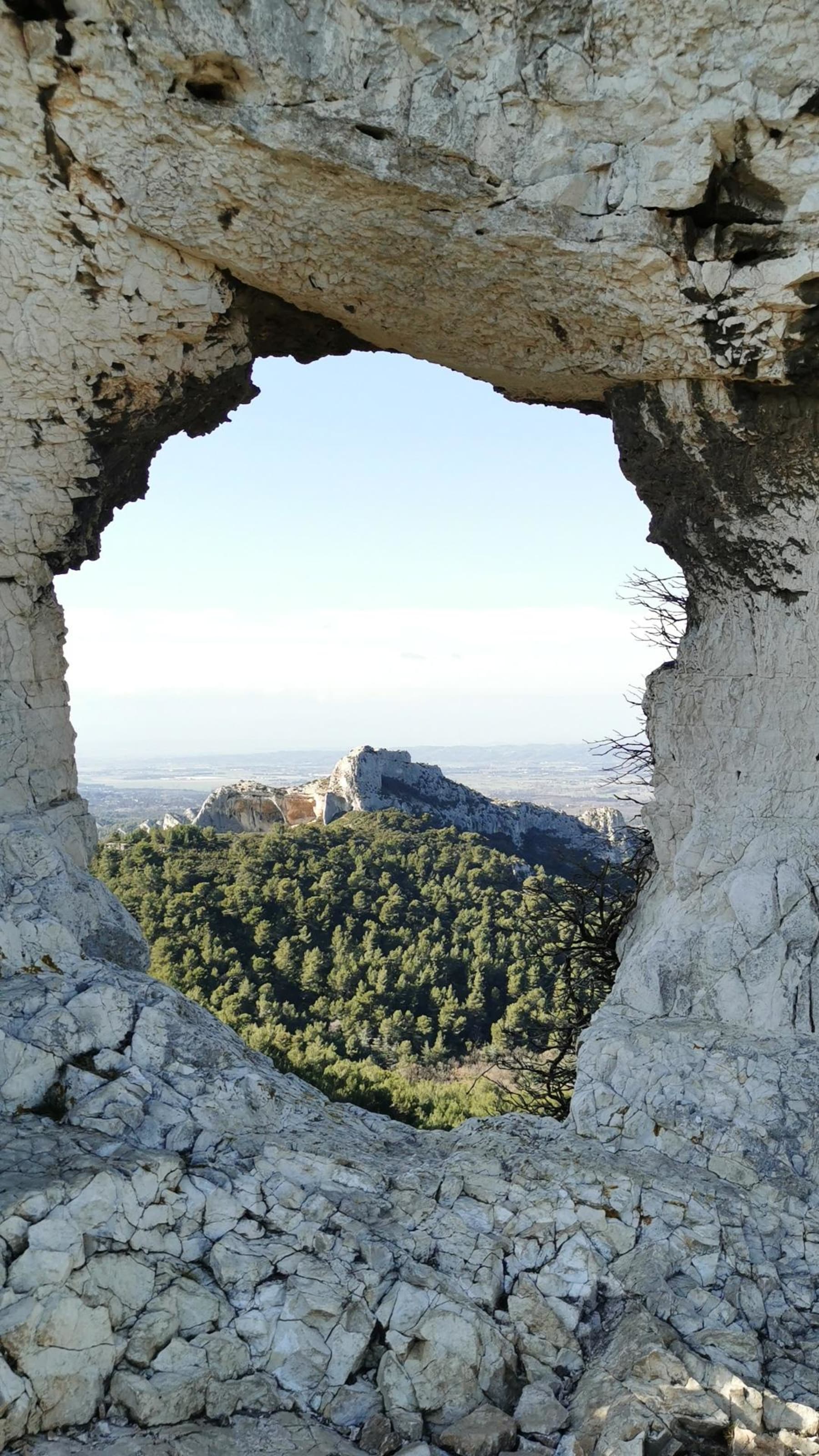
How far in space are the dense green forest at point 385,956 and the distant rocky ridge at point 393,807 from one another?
4153 millimetres

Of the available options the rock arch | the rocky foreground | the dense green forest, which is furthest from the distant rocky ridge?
the rocky foreground

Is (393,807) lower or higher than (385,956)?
higher

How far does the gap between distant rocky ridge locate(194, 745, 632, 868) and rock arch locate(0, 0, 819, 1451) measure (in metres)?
18.3

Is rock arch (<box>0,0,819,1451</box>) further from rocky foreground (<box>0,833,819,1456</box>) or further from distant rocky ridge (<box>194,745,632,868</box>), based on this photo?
distant rocky ridge (<box>194,745,632,868</box>)

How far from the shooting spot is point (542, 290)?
5328 millimetres

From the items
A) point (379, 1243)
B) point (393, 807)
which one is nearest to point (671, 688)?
point (379, 1243)

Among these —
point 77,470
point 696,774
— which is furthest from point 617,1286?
point 77,470

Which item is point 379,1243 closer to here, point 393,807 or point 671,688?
point 671,688

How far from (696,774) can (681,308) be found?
9.24 feet

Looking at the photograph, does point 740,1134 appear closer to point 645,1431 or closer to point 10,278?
point 645,1431

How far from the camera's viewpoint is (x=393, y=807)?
2472 cm

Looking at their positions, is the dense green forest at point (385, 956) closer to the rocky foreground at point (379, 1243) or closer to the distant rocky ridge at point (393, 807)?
the distant rocky ridge at point (393, 807)

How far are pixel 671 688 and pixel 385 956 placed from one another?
427 inches

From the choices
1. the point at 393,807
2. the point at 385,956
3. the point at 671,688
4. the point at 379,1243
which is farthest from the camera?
the point at 393,807
